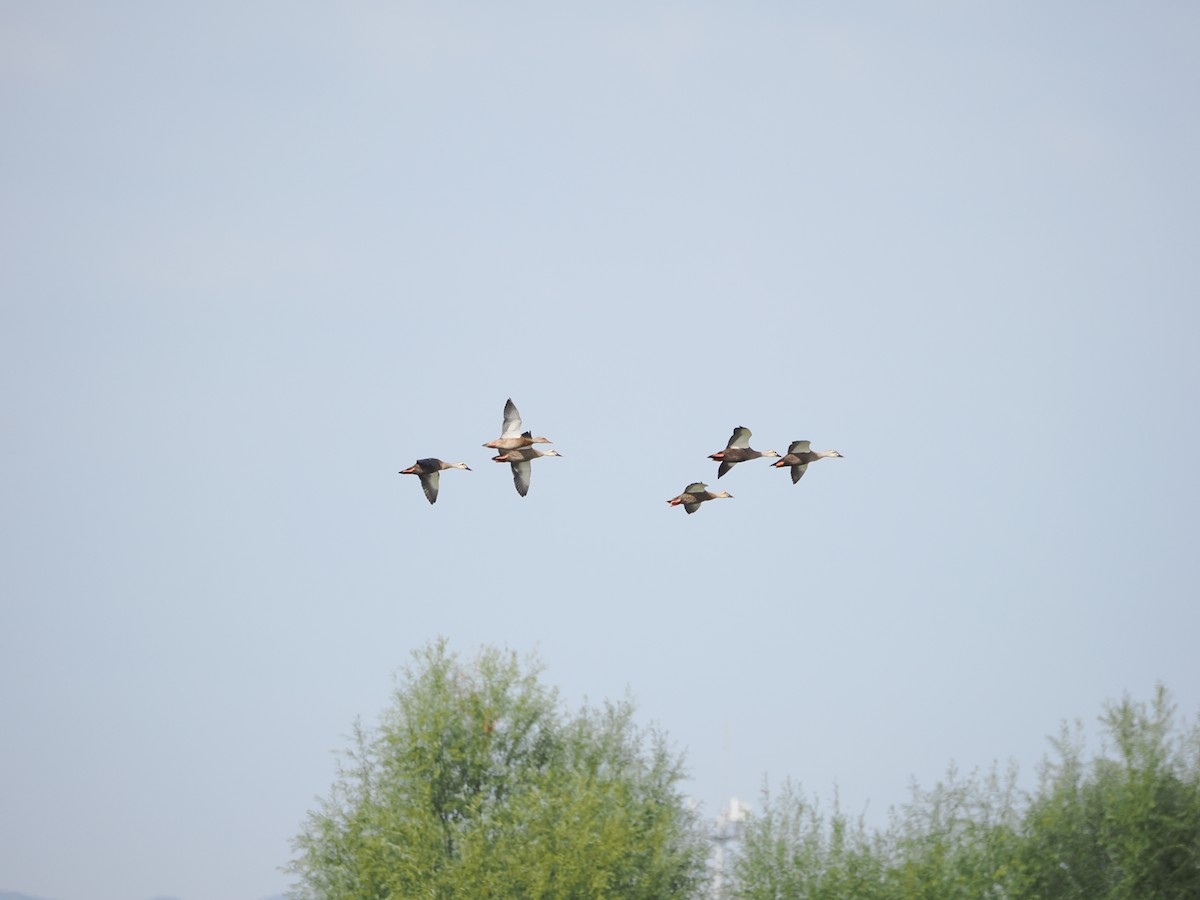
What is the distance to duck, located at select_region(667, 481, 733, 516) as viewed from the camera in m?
37.2

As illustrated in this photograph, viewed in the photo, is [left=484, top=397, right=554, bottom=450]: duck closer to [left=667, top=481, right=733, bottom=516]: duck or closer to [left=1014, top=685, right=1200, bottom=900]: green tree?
[left=667, top=481, right=733, bottom=516]: duck

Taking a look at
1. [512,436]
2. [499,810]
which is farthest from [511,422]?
[499,810]

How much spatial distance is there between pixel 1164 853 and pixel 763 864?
34.5ft

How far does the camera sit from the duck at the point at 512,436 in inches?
1396

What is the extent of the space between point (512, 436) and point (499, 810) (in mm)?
17739

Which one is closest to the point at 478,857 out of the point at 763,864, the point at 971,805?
the point at 763,864

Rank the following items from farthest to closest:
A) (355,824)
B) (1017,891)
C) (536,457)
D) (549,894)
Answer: (355,824), (549,894), (1017,891), (536,457)

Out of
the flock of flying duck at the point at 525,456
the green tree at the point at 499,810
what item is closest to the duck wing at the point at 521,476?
the flock of flying duck at the point at 525,456

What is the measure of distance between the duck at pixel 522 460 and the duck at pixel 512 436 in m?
0.19

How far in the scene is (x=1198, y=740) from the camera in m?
46.8

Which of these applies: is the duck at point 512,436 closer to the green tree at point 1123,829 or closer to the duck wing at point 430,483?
the duck wing at point 430,483

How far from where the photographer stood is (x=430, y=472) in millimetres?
35906

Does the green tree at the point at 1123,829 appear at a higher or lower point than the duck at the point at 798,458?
lower

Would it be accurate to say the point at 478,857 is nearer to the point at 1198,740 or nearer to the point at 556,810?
the point at 556,810
